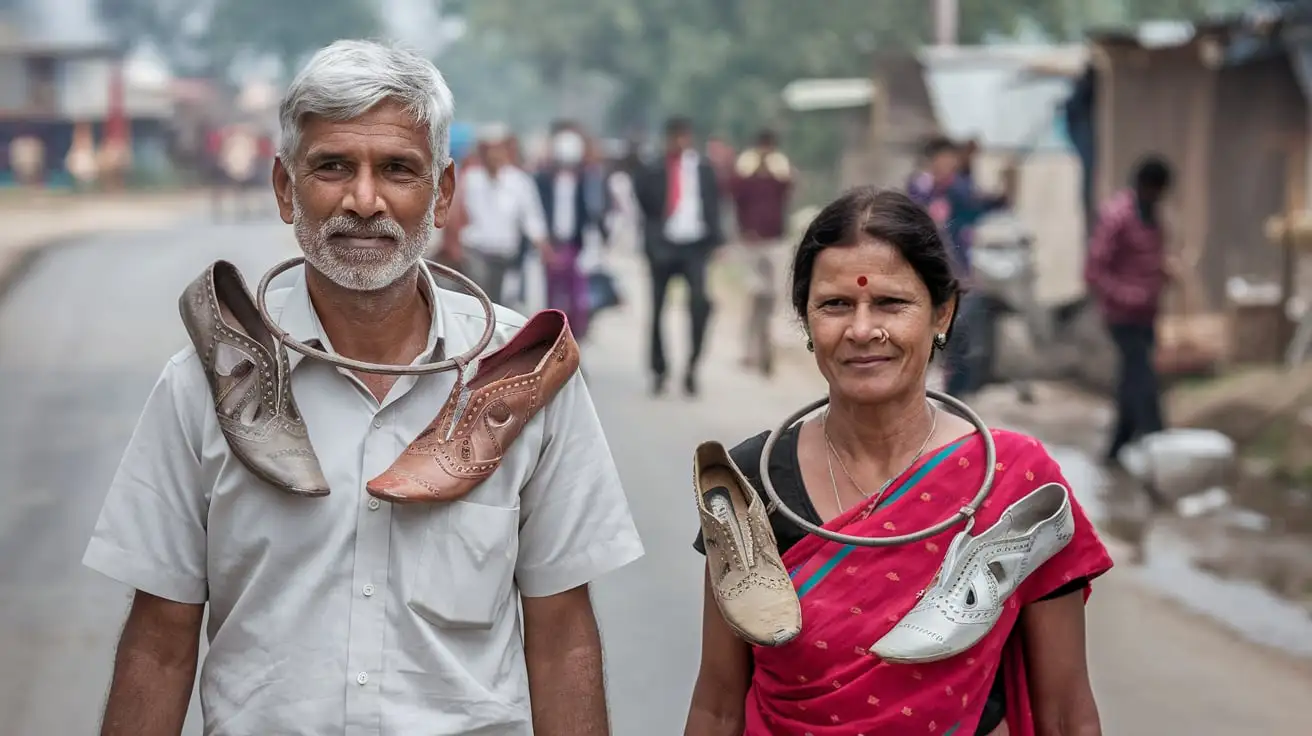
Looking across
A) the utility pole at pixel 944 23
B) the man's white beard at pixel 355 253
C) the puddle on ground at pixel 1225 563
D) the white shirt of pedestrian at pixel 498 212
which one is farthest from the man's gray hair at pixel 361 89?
the utility pole at pixel 944 23

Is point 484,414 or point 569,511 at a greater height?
point 484,414

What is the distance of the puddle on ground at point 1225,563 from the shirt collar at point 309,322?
4960 mm

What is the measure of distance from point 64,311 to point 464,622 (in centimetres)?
1895

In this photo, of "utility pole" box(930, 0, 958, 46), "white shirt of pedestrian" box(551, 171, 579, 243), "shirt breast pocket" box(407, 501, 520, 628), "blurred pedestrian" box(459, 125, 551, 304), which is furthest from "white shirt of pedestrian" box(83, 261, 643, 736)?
"utility pole" box(930, 0, 958, 46)

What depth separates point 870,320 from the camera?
279cm

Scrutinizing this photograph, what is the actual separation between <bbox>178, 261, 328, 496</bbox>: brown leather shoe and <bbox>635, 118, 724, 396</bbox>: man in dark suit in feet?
35.0

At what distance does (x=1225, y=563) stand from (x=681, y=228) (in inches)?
236

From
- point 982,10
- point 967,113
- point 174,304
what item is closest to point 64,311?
point 174,304

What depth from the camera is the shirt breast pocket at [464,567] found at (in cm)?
268

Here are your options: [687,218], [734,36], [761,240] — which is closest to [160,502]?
[687,218]

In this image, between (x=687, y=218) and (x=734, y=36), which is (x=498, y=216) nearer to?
(x=687, y=218)

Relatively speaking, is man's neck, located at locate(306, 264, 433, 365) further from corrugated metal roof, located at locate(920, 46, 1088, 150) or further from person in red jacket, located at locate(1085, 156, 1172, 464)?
corrugated metal roof, located at locate(920, 46, 1088, 150)

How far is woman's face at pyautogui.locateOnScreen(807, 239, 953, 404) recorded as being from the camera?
9.20ft

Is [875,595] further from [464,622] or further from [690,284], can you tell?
[690,284]
